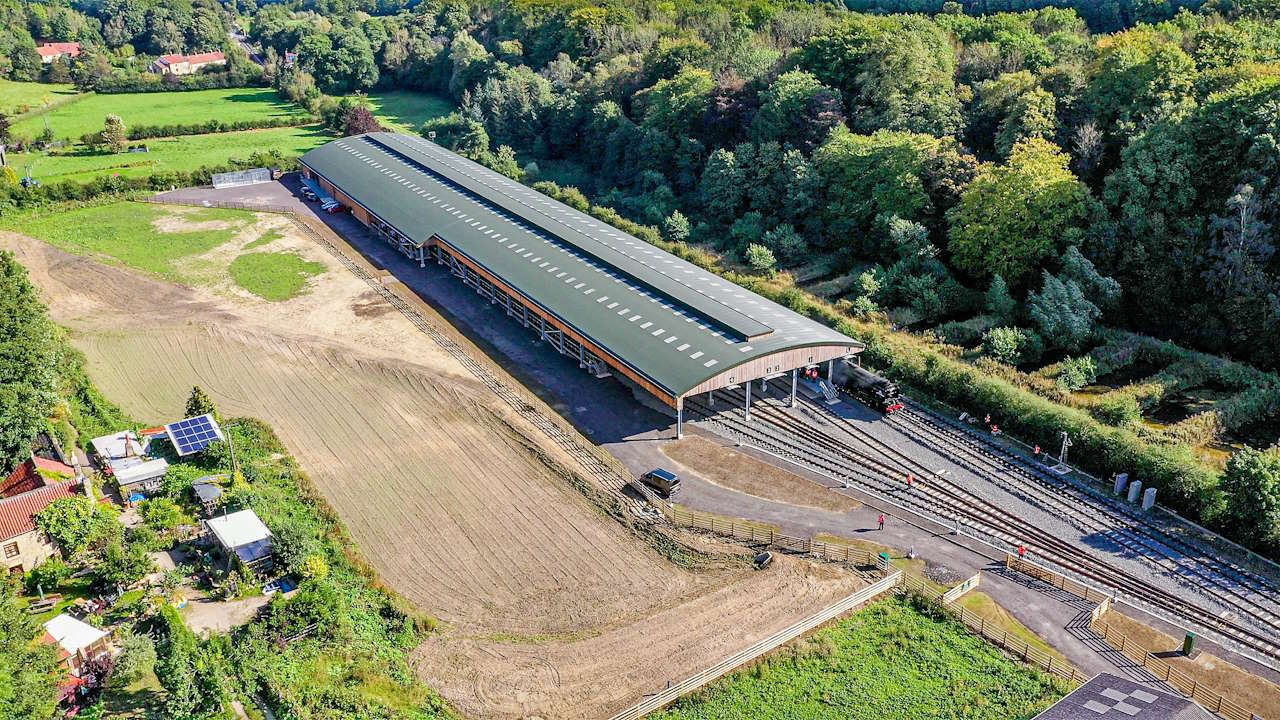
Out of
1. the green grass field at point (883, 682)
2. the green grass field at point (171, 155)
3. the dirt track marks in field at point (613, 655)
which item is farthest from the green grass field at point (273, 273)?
the green grass field at point (883, 682)

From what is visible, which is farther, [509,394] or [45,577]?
[509,394]

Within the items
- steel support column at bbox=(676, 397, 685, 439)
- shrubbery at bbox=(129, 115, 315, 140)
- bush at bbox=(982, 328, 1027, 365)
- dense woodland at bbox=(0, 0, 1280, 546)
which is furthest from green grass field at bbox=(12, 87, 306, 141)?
bush at bbox=(982, 328, 1027, 365)

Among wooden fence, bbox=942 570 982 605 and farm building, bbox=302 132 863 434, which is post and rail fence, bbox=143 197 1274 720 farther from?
farm building, bbox=302 132 863 434

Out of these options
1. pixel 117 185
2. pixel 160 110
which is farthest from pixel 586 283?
pixel 160 110

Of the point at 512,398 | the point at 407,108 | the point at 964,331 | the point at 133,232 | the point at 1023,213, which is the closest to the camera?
the point at 512,398

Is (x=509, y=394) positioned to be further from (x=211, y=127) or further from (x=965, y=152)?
(x=211, y=127)

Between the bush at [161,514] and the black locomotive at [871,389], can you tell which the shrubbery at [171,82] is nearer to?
the bush at [161,514]

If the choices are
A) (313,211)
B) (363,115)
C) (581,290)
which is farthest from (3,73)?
(581,290)
